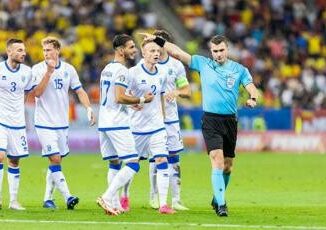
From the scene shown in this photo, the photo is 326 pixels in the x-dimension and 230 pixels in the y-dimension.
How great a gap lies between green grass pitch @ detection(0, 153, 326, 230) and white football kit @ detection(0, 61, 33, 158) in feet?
3.44

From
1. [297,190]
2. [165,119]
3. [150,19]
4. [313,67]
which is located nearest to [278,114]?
[313,67]

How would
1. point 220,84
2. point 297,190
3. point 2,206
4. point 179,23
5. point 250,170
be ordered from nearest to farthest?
point 220,84, point 2,206, point 297,190, point 250,170, point 179,23

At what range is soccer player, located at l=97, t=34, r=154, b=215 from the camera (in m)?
17.8

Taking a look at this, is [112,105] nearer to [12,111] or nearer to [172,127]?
[12,111]

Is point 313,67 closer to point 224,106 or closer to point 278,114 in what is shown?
point 278,114

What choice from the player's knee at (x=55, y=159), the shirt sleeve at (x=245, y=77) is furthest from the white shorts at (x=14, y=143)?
the shirt sleeve at (x=245, y=77)

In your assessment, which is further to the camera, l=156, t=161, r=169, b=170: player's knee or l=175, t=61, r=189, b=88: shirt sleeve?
l=175, t=61, r=189, b=88: shirt sleeve

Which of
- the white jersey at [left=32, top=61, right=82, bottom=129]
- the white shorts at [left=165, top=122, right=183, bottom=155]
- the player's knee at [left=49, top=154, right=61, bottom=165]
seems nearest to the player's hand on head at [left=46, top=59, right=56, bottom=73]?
the white jersey at [left=32, top=61, right=82, bottom=129]

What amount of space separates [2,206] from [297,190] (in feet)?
22.2

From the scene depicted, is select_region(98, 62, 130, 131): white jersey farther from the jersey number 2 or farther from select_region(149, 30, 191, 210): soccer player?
select_region(149, 30, 191, 210): soccer player

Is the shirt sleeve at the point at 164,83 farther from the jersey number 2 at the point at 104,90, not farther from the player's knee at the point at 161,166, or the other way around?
the player's knee at the point at 161,166

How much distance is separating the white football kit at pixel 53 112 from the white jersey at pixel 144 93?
135 cm

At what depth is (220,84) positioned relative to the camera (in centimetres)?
1838

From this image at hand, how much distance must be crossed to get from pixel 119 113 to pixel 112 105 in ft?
0.55
